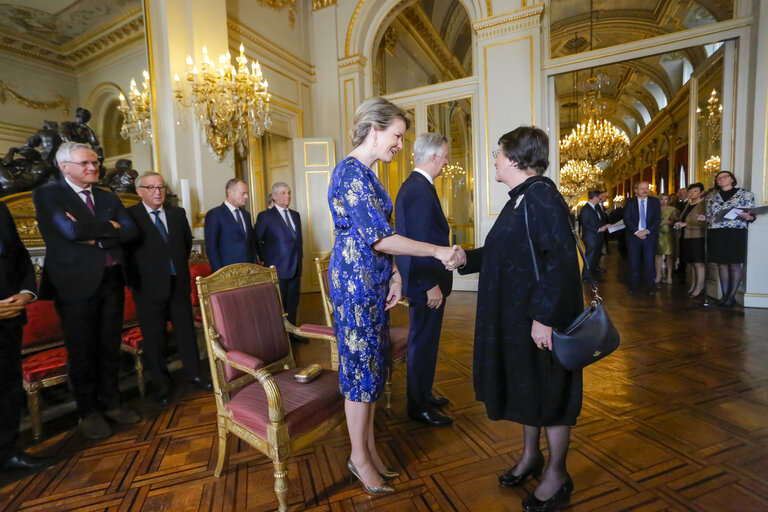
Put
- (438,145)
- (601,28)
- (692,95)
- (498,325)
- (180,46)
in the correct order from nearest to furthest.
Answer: (498,325)
(438,145)
(180,46)
(692,95)
(601,28)

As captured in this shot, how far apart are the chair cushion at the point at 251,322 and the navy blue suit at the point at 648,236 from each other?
5.62 m

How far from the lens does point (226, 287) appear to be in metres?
1.80

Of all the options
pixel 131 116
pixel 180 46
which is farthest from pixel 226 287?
pixel 180 46

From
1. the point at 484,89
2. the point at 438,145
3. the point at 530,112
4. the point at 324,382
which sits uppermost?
the point at 484,89

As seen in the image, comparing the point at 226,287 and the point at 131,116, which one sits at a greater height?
the point at 131,116

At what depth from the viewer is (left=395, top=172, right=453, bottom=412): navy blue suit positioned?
1972 millimetres

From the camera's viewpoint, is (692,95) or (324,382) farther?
(692,95)

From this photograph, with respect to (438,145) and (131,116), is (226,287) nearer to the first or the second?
(438,145)

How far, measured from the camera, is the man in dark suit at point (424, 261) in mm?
1973

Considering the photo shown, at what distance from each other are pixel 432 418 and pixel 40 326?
8.59 ft

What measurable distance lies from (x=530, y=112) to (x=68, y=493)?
6.22 meters

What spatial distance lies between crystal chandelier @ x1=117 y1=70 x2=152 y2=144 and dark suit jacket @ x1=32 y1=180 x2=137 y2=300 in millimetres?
2092

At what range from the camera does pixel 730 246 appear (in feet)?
14.6

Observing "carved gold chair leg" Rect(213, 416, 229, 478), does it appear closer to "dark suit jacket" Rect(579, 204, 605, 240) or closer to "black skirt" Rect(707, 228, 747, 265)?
"black skirt" Rect(707, 228, 747, 265)
